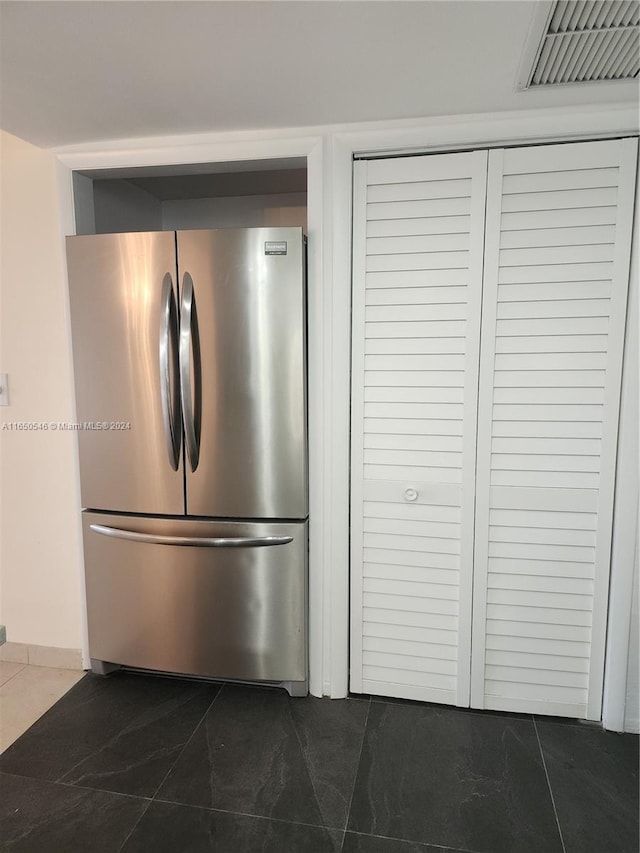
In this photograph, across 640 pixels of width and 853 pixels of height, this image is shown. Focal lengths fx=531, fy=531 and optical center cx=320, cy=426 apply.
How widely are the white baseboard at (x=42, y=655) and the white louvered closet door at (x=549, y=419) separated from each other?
5.61 feet

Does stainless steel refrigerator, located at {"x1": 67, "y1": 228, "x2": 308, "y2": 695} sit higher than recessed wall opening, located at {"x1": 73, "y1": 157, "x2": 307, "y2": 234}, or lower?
lower

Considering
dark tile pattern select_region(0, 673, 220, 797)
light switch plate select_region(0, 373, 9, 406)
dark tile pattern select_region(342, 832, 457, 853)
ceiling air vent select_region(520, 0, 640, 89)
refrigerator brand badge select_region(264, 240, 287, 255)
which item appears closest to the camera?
ceiling air vent select_region(520, 0, 640, 89)

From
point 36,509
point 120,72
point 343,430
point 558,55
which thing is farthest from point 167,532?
point 558,55

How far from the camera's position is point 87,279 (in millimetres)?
2057

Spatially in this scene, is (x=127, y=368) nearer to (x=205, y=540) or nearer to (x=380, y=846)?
(x=205, y=540)

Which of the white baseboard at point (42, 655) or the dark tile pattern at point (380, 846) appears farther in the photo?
the white baseboard at point (42, 655)

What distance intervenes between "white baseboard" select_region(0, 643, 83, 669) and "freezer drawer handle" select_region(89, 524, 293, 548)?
26.2 inches

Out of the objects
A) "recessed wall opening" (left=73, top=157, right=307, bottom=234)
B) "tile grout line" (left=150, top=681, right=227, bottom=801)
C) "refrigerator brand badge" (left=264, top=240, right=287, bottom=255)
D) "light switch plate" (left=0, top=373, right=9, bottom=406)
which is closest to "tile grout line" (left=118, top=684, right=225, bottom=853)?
"tile grout line" (left=150, top=681, right=227, bottom=801)

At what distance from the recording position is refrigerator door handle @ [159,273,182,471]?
6.48ft

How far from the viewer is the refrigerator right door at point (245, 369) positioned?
1920 millimetres

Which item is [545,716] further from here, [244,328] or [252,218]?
[252,218]

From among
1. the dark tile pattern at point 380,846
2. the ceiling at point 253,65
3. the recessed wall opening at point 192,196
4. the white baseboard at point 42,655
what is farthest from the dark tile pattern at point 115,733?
the ceiling at point 253,65

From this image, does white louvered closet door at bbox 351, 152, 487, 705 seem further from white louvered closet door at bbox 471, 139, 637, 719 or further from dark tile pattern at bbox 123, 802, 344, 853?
dark tile pattern at bbox 123, 802, 344, 853

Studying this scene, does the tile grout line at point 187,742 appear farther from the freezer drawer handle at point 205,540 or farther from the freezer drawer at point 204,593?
the freezer drawer handle at point 205,540
